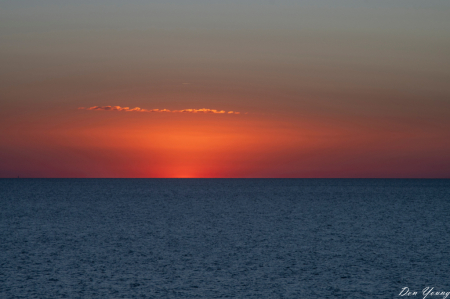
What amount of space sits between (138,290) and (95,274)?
242 inches

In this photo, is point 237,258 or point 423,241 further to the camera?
point 423,241

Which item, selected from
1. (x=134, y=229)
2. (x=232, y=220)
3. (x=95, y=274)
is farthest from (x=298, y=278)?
(x=232, y=220)

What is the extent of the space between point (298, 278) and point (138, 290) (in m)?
11.7

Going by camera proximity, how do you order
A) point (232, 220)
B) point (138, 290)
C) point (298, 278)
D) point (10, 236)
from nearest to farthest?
point (138, 290), point (298, 278), point (10, 236), point (232, 220)

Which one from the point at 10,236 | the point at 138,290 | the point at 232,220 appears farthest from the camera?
the point at 232,220

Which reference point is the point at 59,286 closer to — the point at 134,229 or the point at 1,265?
the point at 1,265

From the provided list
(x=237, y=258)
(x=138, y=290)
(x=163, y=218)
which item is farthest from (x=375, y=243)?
(x=163, y=218)

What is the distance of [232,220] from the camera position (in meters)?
85.2

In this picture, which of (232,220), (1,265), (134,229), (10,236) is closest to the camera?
(1,265)

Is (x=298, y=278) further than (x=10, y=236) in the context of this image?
No

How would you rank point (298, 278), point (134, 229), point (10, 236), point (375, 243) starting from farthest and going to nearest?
point (134, 229)
point (10, 236)
point (375, 243)
point (298, 278)

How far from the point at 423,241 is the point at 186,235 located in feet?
93.0

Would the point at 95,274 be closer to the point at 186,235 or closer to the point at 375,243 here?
the point at 186,235

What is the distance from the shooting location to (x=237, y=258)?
1764 inches
